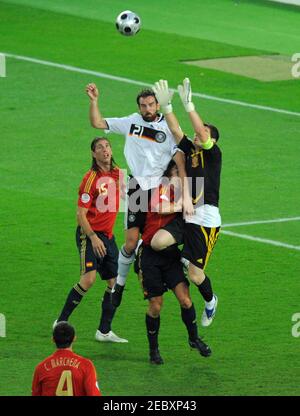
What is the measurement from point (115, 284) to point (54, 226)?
479 cm

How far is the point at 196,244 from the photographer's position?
16703mm

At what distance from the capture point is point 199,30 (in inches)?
1430

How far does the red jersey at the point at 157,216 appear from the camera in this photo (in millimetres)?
16784

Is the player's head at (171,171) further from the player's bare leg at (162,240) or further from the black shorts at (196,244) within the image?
the player's bare leg at (162,240)

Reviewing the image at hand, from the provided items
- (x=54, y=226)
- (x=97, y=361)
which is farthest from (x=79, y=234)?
(x=54, y=226)

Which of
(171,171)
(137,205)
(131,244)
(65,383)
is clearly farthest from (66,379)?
(171,171)

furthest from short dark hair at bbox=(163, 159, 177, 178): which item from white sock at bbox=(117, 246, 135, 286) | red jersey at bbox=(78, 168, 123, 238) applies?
white sock at bbox=(117, 246, 135, 286)

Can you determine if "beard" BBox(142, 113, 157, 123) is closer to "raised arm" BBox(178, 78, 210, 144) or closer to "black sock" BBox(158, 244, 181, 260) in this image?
"raised arm" BBox(178, 78, 210, 144)

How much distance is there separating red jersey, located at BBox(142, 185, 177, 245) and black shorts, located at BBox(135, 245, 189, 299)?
0.64 feet

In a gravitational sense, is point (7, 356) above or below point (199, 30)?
below

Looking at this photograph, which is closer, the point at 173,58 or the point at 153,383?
the point at 153,383

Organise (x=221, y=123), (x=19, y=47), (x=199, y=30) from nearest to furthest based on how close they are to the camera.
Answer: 1. (x=221, y=123)
2. (x=19, y=47)
3. (x=199, y=30)

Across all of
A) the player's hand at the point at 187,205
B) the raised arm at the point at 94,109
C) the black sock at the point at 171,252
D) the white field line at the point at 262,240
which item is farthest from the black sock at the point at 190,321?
the white field line at the point at 262,240

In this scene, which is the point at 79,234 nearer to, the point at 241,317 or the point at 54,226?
the point at 241,317
